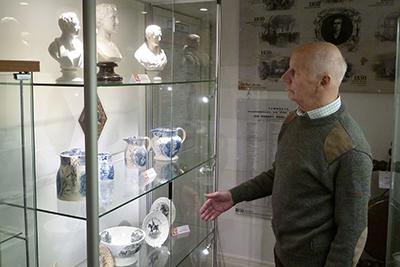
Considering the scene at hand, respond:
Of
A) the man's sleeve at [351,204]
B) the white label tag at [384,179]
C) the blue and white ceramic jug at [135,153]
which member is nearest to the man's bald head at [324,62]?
the man's sleeve at [351,204]

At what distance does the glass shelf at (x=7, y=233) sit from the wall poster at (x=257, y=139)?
1.60 meters

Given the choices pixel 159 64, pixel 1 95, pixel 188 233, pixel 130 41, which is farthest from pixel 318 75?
pixel 188 233

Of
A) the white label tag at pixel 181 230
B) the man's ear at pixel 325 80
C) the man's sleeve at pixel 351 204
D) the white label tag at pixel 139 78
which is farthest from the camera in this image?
the white label tag at pixel 181 230

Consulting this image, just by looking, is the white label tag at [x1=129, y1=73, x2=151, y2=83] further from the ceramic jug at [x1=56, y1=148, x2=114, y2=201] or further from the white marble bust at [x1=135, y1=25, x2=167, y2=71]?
the ceramic jug at [x1=56, y1=148, x2=114, y2=201]

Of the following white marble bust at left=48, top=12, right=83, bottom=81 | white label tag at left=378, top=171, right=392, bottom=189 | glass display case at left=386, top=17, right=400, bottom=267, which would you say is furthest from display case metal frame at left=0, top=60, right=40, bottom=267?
white label tag at left=378, top=171, right=392, bottom=189

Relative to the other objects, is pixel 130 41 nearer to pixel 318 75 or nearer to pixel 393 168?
pixel 318 75

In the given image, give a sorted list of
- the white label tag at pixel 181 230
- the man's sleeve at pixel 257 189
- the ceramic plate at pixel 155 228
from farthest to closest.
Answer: the white label tag at pixel 181 230
the ceramic plate at pixel 155 228
the man's sleeve at pixel 257 189

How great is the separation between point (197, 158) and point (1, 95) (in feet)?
3.90

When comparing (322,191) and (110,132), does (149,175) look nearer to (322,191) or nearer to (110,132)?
(110,132)

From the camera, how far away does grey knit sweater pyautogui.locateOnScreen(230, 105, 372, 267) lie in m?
1.40

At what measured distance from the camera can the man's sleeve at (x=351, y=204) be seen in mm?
1391

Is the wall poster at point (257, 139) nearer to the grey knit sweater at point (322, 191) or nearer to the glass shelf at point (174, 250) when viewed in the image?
the glass shelf at point (174, 250)

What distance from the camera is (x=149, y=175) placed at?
6.13 feet

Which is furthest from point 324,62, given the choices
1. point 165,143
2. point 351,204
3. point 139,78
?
point 165,143
